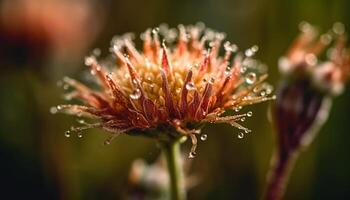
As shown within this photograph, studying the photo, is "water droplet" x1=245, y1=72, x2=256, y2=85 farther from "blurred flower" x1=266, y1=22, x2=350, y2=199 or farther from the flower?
"blurred flower" x1=266, y1=22, x2=350, y2=199

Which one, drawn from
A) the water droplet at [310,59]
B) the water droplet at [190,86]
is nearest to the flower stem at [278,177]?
the water droplet at [310,59]

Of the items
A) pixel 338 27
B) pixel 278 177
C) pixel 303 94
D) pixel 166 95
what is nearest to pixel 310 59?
pixel 303 94

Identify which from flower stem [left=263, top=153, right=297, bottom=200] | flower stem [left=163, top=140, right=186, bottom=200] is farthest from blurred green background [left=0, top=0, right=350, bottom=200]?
flower stem [left=163, top=140, right=186, bottom=200]

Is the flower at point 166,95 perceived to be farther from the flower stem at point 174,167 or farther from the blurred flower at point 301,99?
the blurred flower at point 301,99

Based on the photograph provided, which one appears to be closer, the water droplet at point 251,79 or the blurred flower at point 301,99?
the water droplet at point 251,79

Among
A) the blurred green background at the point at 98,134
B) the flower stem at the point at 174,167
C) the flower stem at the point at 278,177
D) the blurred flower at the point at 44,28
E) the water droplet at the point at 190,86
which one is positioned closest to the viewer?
the water droplet at the point at 190,86

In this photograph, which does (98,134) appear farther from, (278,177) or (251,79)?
(251,79)

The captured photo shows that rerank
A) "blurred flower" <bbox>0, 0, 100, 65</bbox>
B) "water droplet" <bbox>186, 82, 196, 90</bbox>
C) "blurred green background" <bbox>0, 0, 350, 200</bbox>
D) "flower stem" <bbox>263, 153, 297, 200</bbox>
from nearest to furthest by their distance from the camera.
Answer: "water droplet" <bbox>186, 82, 196, 90</bbox> < "flower stem" <bbox>263, 153, 297, 200</bbox> < "blurred green background" <bbox>0, 0, 350, 200</bbox> < "blurred flower" <bbox>0, 0, 100, 65</bbox>
